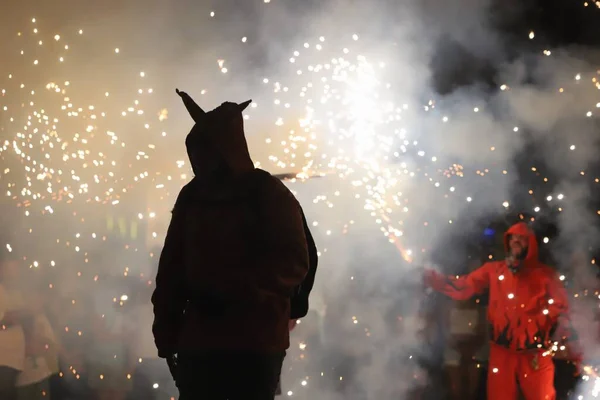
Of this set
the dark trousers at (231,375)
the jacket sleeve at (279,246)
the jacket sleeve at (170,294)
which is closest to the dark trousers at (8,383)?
the jacket sleeve at (170,294)

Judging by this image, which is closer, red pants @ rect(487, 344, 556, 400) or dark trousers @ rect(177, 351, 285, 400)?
dark trousers @ rect(177, 351, 285, 400)

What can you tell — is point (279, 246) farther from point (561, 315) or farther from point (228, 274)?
point (561, 315)

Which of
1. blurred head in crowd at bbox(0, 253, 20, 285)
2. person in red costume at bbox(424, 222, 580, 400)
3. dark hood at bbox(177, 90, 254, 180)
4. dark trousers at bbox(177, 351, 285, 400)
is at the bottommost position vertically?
dark trousers at bbox(177, 351, 285, 400)

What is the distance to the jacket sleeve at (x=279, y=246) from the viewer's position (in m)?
1.93

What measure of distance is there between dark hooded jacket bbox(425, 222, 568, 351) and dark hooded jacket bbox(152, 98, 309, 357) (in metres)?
3.10

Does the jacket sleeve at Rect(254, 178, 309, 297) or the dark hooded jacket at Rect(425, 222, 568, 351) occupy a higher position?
the dark hooded jacket at Rect(425, 222, 568, 351)

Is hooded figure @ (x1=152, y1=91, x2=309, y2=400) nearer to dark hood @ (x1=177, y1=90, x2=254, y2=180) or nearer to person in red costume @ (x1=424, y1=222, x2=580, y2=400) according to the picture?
dark hood @ (x1=177, y1=90, x2=254, y2=180)

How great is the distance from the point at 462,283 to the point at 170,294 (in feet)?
11.5

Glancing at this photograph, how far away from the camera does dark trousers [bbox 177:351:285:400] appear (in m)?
1.93

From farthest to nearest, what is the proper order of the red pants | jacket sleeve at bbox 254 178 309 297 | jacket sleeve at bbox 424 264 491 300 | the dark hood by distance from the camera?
jacket sleeve at bbox 424 264 491 300 < the red pants < the dark hood < jacket sleeve at bbox 254 178 309 297

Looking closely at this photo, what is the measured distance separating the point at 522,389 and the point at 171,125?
363cm

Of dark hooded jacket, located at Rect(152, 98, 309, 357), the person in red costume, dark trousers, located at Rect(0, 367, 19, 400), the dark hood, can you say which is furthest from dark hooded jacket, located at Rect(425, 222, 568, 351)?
dark trousers, located at Rect(0, 367, 19, 400)

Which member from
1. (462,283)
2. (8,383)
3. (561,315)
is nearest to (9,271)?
(8,383)

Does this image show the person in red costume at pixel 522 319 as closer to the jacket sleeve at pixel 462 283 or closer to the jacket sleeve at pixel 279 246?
the jacket sleeve at pixel 462 283
